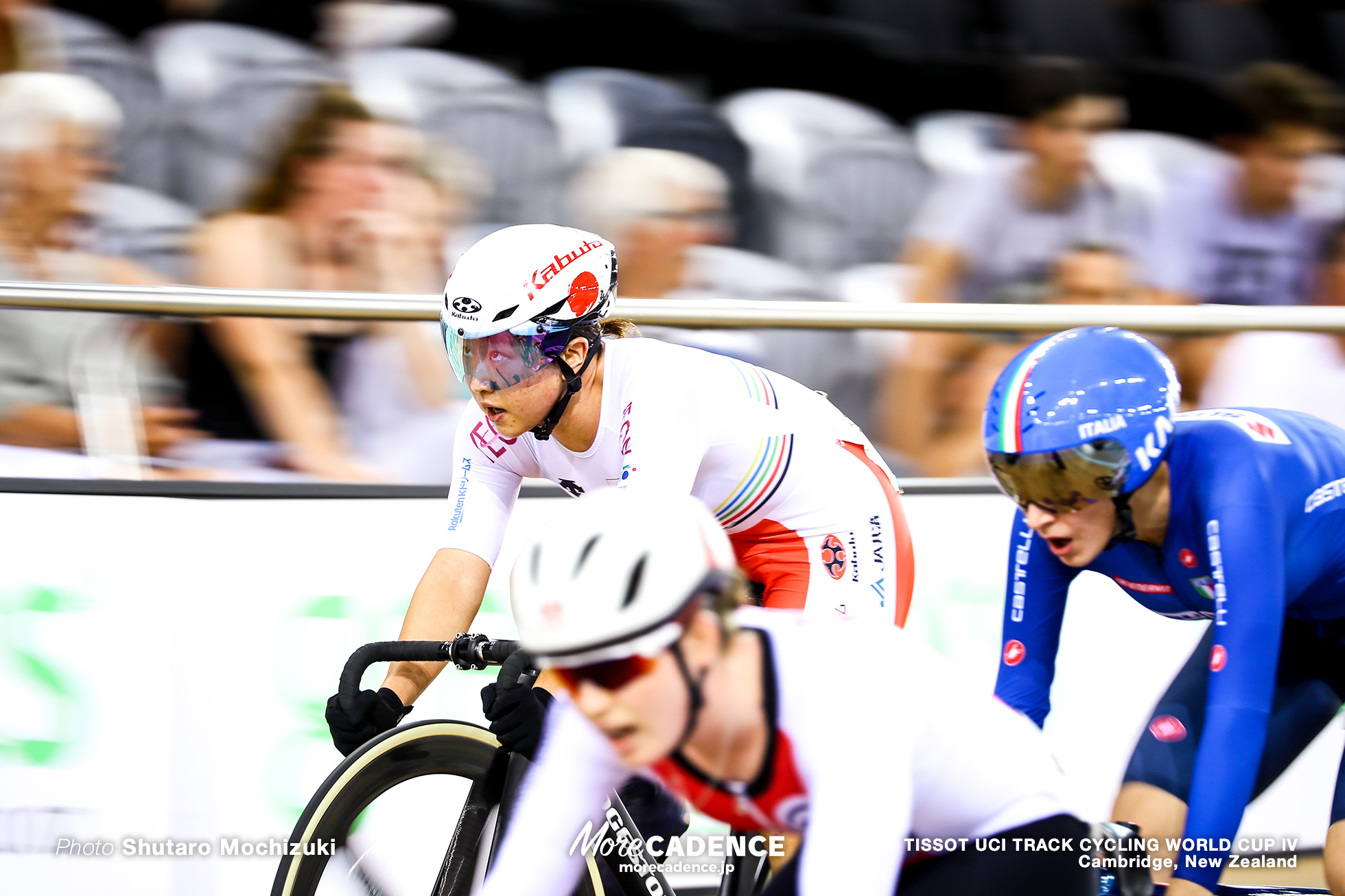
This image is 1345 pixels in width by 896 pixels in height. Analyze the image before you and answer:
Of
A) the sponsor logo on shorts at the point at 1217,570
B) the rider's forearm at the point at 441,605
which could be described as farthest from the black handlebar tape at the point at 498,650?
the sponsor logo on shorts at the point at 1217,570

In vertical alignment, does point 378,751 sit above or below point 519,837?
below

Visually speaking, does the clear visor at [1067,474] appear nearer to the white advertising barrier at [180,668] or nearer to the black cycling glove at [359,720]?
the black cycling glove at [359,720]

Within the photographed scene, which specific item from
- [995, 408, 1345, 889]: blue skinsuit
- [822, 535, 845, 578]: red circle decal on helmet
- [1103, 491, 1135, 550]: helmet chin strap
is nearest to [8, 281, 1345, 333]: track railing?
[822, 535, 845, 578]: red circle decal on helmet

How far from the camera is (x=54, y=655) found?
3293 mm

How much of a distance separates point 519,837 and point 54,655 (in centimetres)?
190

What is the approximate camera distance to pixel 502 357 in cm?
267

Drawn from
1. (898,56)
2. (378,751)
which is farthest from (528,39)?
(378,751)

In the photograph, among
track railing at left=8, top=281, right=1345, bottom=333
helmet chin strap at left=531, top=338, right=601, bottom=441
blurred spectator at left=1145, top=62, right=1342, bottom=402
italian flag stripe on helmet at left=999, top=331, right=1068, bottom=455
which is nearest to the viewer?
italian flag stripe on helmet at left=999, top=331, right=1068, bottom=455

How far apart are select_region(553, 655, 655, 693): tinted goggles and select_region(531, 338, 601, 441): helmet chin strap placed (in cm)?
117

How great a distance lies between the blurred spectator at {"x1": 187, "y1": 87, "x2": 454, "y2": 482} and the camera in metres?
3.59

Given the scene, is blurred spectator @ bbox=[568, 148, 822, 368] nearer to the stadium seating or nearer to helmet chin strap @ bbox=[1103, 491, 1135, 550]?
the stadium seating

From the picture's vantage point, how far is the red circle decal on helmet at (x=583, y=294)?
2.70m

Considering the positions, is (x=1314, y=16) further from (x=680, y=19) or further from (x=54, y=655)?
(x=54, y=655)

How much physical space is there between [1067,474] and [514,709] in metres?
1.02
